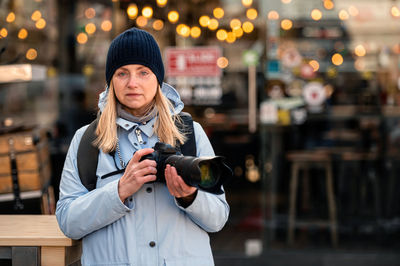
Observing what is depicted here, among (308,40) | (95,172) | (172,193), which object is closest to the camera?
(172,193)

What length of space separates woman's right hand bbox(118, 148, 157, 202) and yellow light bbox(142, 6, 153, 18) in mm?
3878

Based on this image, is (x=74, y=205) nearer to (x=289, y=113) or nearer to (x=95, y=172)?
(x=95, y=172)

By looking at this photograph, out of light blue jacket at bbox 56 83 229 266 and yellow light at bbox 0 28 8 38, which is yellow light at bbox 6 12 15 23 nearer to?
yellow light at bbox 0 28 8 38

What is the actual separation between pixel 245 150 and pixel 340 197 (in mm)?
985

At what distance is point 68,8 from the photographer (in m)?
6.20

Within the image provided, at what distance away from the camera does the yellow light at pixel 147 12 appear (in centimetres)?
591

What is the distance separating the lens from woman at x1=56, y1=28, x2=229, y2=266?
2.25 metres

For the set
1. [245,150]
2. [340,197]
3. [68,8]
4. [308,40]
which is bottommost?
[340,197]

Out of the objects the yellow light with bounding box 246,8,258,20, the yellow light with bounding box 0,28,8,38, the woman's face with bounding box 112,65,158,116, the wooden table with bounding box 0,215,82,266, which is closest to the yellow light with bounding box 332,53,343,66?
the yellow light with bounding box 246,8,258,20

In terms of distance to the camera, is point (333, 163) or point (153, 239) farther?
point (333, 163)

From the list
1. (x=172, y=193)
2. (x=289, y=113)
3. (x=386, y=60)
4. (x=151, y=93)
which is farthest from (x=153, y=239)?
(x=386, y=60)

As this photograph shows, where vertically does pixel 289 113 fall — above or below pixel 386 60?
below

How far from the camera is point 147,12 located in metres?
5.91

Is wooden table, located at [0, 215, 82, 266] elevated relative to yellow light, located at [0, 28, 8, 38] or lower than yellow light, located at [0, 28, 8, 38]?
lower
